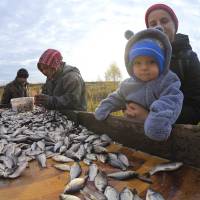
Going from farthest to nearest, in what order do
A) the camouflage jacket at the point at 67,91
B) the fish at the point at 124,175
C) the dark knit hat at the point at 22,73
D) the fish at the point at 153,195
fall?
the dark knit hat at the point at 22,73, the camouflage jacket at the point at 67,91, the fish at the point at 124,175, the fish at the point at 153,195

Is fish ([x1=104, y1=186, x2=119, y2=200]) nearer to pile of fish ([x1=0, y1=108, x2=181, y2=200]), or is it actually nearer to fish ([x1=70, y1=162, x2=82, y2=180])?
pile of fish ([x1=0, y1=108, x2=181, y2=200])

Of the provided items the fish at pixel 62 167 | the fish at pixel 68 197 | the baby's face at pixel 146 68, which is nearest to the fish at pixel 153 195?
the fish at pixel 68 197

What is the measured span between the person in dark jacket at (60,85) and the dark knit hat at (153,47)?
2693 mm

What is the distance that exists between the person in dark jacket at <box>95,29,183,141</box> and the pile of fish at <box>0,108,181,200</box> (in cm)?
37

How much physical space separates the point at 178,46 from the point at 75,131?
66.9 inches

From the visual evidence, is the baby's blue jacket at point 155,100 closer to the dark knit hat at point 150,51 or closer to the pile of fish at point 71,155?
the dark knit hat at point 150,51

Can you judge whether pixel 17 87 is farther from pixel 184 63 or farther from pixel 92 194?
pixel 92 194

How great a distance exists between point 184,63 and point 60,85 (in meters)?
3.08

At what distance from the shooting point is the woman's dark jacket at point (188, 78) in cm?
362

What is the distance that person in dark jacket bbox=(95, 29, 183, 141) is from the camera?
273cm

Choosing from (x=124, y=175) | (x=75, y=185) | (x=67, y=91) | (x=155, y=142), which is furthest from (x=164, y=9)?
(x=67, y=91)

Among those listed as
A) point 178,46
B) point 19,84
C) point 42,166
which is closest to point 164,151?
point 42,166

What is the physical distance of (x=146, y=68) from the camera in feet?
10.3

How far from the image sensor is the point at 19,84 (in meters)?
10.2
